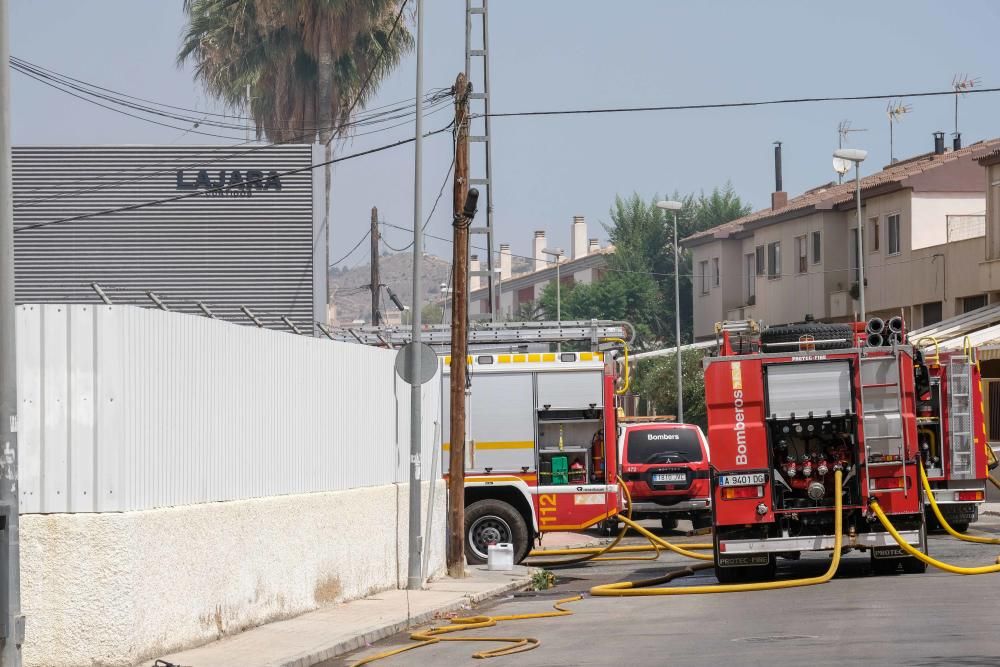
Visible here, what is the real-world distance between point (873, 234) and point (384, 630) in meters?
39.4

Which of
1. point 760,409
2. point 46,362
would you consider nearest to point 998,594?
point 760,409

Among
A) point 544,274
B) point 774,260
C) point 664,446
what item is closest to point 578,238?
point 544,274

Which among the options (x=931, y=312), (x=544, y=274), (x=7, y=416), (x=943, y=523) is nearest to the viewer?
(x=7, y=416)

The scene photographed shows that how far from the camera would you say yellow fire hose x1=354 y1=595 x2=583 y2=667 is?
42.3 ft

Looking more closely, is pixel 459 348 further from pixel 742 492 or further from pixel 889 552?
pixel 889 552

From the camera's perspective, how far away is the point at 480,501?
22.1m

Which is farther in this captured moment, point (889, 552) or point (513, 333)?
point (513, 333)

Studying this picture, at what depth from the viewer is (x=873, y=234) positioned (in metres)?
51.2

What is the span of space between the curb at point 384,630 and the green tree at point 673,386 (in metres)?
38.4

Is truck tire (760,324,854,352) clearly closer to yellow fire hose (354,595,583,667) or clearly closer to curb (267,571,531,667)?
curb (267,571,531,667)

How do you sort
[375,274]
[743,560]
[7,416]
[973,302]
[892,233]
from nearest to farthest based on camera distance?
[7,416], [743,560], [973,302], [892,233], [375,274]

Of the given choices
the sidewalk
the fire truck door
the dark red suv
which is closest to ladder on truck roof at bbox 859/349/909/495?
the sidewalk

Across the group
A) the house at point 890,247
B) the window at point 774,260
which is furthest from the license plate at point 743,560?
the window at point 774,260

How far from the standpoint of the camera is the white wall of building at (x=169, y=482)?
11.4 meters
